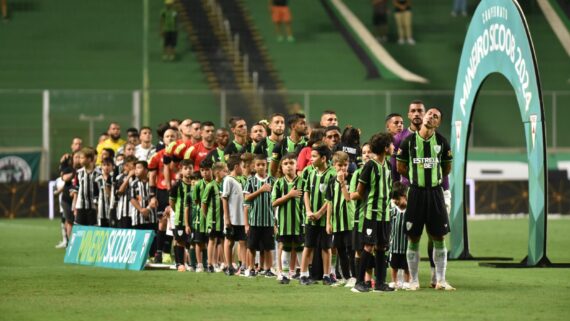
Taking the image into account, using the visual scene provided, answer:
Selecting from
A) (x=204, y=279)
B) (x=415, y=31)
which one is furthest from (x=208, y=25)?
(x=204, y=279)

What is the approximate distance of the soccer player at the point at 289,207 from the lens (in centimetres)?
1560

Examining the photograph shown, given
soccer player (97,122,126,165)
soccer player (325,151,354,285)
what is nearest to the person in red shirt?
soccer player (97,122,126,165)

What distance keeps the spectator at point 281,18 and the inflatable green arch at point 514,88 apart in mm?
22729

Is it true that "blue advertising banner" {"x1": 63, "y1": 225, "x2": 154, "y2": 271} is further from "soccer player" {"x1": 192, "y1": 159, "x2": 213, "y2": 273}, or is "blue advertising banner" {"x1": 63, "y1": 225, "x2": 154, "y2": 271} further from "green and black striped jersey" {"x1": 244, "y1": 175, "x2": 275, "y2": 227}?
"green and black striped jersey" {"x1": 244, "y1": 175, "x2": 275, "y2": 227}

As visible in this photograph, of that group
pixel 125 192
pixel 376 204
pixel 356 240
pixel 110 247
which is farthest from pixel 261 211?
pixel 125 192

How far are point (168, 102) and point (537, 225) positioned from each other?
61.1ft

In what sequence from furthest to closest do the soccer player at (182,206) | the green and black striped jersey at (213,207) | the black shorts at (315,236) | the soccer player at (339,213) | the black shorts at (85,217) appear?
the black shorts at (85,217) < the soccer player at (182,206) < the green and black striped jersey at (213,207) < the black shorts at (315,236) < the soccer player at (339,213)

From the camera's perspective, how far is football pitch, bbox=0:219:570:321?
11.7 metres

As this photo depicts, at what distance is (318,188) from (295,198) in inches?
27.8

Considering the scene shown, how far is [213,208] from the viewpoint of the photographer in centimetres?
1723

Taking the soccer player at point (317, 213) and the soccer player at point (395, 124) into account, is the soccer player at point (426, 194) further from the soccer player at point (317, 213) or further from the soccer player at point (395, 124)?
the soccer player at point (395, 124)

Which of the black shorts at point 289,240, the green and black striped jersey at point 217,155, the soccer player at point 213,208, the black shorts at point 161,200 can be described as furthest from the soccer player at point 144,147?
the black shorts at point 289,240

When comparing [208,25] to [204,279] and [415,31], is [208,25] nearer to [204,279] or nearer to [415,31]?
[415,31]

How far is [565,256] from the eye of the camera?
20203mm
